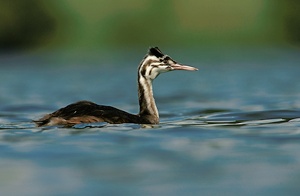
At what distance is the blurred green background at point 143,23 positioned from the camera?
40031mm

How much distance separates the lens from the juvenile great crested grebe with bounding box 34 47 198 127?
1276cm

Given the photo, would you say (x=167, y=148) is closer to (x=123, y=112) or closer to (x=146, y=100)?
(x=123, y=112)

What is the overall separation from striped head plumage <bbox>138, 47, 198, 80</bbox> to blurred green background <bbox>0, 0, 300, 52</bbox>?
25.4 metres

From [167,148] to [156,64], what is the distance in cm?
334

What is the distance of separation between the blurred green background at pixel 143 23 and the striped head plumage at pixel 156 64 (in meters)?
25.4

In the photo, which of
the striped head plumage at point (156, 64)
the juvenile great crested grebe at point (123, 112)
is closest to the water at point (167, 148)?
the juvenile great crested grebe at point (123, 112)

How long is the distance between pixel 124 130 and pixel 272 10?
98.7 ft

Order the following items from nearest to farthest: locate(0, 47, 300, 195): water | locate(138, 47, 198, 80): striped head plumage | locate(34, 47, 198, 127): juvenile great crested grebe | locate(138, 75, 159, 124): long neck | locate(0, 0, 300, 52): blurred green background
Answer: locate(0, 47, 300, 195): water
locate(34, 47, 198, 127): juvenile great crested grebe
locate(138, 47, 198, 80): striped head plumage
locate(138, 75, 159, 124): long neck
locate(0, 0, 300, 52): blurred green background

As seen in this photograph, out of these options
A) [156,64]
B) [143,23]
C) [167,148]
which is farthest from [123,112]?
[143,23]

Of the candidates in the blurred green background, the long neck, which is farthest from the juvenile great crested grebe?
the blurred green background

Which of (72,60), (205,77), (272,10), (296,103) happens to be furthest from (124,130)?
(272,10)

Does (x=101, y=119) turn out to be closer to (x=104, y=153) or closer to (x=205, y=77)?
(x=104, y=153)

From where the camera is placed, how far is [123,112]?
13359 mm

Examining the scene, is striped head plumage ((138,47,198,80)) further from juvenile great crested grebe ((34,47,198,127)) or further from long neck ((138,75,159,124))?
long neck ((138,75,159,124))
